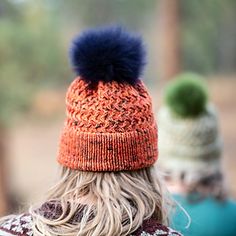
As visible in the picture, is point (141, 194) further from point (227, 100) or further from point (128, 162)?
point (227, 100)

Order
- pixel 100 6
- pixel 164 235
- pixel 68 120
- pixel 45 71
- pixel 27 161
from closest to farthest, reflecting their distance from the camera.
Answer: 1. pixel 164 235
2. pixel 68 120
3. pixel 45 71
4. pixel 100 6
5. pixel 27 161

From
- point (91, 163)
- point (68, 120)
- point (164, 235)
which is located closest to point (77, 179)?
point (91, 163)

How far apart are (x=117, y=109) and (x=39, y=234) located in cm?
44

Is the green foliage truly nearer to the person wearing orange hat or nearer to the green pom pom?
the green pom pom

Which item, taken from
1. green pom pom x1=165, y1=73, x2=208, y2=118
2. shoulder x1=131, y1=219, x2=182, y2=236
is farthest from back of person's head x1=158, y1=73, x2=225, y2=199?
shoulder x1=131, y1=219, x2=182, y2=236

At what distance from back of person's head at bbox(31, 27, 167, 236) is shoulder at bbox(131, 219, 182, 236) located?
2 cm

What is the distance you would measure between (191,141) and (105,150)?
1647mm

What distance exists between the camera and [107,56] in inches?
79.4

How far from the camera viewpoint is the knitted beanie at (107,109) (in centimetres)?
195

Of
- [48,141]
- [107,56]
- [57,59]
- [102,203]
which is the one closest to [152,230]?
[102,203]

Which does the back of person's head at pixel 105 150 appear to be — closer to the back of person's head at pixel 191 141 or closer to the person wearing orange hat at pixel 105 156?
the person wearing orange hat at pixel 105 156

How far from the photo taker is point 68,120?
203 centimetres

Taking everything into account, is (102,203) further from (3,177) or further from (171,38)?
(3,177)

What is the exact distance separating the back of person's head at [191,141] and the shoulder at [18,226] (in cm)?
164
